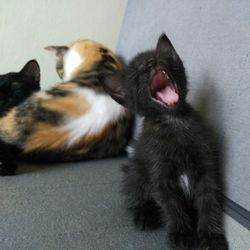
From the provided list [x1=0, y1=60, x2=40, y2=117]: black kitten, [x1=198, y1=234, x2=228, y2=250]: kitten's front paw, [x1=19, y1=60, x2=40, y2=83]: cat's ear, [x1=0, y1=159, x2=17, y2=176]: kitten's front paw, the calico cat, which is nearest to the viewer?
[x1=198, y1=234, x2=228, y2=250]: kitten's front paw

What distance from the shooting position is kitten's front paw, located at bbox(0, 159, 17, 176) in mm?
1287

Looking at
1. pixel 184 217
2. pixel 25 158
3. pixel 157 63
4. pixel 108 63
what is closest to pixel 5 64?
pixel 108 63

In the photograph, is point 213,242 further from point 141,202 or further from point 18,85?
point 18,85

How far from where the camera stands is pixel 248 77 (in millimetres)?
938

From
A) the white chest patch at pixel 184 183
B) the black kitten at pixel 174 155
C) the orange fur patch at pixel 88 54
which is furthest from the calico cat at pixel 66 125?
the white chest patch at pixel 184 183

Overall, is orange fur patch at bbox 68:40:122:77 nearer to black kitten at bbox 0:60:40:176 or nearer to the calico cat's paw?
black kitten at bbox 0:60:40:176

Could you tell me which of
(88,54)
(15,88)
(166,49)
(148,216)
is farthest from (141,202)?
(88,54)

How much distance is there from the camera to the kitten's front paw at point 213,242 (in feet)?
2.85

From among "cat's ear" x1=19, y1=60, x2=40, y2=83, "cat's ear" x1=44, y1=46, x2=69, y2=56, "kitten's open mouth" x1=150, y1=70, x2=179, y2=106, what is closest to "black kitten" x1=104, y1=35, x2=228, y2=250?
"kitten's open mouth" x1=150, y1=70, x2=179, y2=106

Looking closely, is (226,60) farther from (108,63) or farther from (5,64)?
(5,64)

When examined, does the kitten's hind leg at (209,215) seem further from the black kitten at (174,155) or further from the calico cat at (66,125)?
the calico cat at (66,125)

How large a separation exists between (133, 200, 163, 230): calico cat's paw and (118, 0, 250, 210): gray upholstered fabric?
0.21m

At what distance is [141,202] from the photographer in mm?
1065

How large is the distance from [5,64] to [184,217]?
1462 millimetres
